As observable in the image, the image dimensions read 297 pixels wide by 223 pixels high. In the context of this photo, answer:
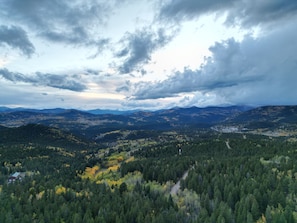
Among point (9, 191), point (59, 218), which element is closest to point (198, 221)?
point (59, 218)

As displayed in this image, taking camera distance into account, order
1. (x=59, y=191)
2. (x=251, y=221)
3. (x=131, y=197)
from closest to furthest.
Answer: (x=251, y=221) < (x=131, y=197) < (x=59, y=191)

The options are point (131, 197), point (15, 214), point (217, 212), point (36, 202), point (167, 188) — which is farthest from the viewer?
point (167, 188)

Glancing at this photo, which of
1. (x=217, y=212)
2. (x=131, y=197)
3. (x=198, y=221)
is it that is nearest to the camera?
(x=198, y=221)

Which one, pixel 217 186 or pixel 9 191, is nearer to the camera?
pixel 217 186

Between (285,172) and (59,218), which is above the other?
(285,172)

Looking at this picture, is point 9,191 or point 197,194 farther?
point 9,191

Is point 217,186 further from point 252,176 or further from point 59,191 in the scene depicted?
point 59,191

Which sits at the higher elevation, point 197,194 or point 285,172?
point 285,172

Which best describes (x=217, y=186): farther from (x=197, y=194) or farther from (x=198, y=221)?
(x=198, y=221)

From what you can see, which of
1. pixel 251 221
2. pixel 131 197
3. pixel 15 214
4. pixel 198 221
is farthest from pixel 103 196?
pixel 251 221
